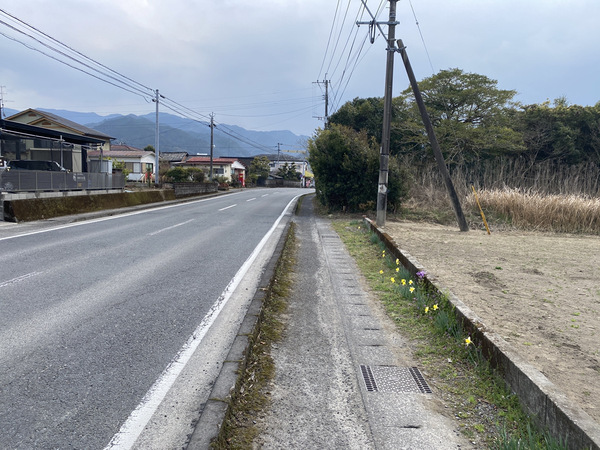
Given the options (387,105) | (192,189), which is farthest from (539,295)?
(192,189)

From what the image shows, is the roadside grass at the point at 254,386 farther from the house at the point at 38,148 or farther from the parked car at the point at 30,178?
the house at the point at 38,148

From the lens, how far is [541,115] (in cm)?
3095

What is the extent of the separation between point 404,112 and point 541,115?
9749 millimetres

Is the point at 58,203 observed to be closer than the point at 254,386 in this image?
No

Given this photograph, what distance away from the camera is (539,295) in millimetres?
5672

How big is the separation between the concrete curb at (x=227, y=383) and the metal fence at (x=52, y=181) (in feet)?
38.6

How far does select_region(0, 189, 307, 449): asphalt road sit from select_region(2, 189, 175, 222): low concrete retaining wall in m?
4.64

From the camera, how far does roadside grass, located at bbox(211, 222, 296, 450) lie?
2.65 m

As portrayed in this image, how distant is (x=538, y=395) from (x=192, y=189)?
29528 mm

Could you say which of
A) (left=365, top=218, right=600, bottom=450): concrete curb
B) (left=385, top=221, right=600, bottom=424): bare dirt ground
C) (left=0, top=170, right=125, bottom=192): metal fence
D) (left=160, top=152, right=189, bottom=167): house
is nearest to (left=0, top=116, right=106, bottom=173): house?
(left=0, top=170, right=125, bottom=192): metal fence

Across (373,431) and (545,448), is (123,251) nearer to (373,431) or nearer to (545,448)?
(373,431)

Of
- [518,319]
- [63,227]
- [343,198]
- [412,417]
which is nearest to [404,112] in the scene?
[343,198]

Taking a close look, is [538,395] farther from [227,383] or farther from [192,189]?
[192,189]

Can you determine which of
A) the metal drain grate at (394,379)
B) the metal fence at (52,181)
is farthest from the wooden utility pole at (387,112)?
the metal fence at (52,181)
